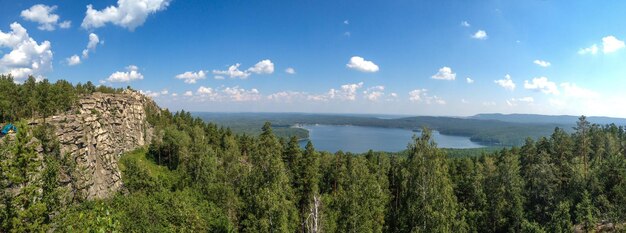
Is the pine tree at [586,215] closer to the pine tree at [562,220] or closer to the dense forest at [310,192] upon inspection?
the dense forest at [310,192]

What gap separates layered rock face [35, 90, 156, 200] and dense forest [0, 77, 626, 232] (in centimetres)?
189

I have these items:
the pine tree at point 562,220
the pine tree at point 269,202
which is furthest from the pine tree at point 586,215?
the pine tree at point 269,202

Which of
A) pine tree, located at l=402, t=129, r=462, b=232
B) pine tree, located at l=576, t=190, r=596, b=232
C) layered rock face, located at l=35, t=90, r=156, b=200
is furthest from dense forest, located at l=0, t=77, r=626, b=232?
layered rock face, located at l=35, t=90, r=156, b=200

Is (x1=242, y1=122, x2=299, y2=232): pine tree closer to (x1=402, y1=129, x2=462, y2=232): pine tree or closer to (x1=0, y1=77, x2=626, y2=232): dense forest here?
(x1=0, y1=77, x2=626, y2=232): dense forest

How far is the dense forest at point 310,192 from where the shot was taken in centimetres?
2223

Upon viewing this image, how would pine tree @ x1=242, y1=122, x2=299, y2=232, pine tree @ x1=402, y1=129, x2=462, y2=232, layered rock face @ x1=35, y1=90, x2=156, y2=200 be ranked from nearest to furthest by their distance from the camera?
pine tree @ x1=402, y1=129, x2=462, y2=232, pine tree @ x1=242, y1=122, x2=299, y2=232, layered rock face @ x1=35, y1=90, x2=156, y2=200

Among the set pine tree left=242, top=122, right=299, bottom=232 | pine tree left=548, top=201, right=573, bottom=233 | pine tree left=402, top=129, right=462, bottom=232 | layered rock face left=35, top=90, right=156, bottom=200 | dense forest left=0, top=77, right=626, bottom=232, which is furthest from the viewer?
layered rock face left=35, top=90, right=156, bottom=200

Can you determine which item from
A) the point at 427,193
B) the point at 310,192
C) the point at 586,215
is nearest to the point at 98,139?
the point at 310,192

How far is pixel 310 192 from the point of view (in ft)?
163

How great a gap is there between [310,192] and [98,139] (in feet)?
106

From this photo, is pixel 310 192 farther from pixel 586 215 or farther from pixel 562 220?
pixel 586 215

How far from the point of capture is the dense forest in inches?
875

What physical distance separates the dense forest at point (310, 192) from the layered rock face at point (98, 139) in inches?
74.3

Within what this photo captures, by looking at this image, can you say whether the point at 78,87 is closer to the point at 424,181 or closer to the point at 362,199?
the point at 362,199
